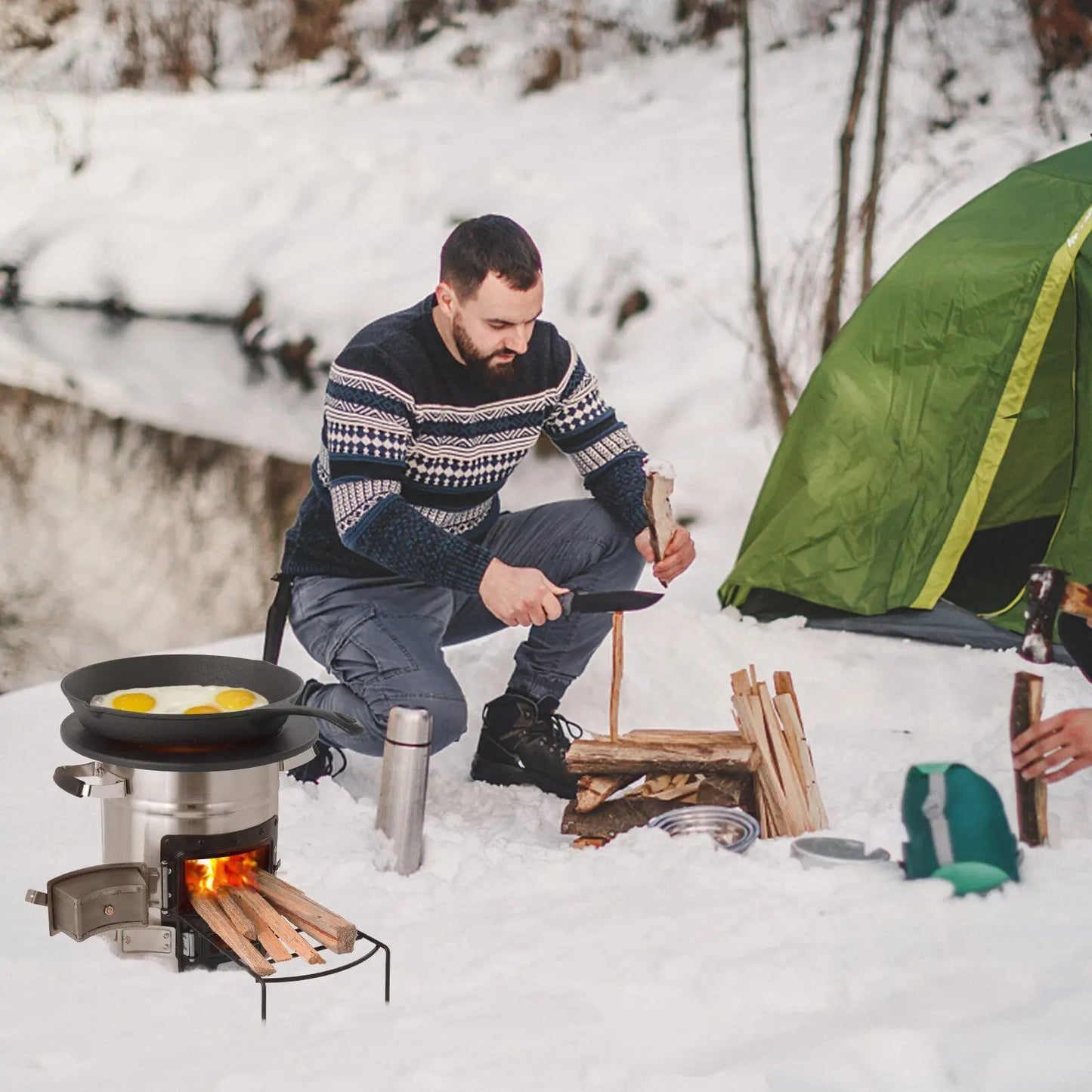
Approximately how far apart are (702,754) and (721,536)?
2556 millimetres

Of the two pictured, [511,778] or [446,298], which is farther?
[511,778]

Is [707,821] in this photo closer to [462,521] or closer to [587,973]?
[587,973]

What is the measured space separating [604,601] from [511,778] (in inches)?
17.9

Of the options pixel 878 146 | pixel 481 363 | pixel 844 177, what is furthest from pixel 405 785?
pixel 878 146

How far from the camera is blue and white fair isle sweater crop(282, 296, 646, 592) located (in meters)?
2.15

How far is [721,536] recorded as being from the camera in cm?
466

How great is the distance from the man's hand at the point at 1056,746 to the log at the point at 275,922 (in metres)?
0.99

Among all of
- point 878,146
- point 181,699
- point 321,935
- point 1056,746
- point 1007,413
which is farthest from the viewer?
point 878,146

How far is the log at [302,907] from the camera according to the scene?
1530 mm

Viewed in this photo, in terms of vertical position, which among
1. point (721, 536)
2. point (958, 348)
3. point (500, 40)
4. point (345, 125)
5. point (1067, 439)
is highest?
point (500, 40)

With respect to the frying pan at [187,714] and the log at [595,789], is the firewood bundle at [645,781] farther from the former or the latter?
the frying pan at [187,714]

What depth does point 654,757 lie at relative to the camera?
7.06 feet

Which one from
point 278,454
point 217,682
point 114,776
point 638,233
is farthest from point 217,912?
point 638,233

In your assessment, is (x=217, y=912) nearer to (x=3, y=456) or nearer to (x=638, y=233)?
(x=3, y=456)
